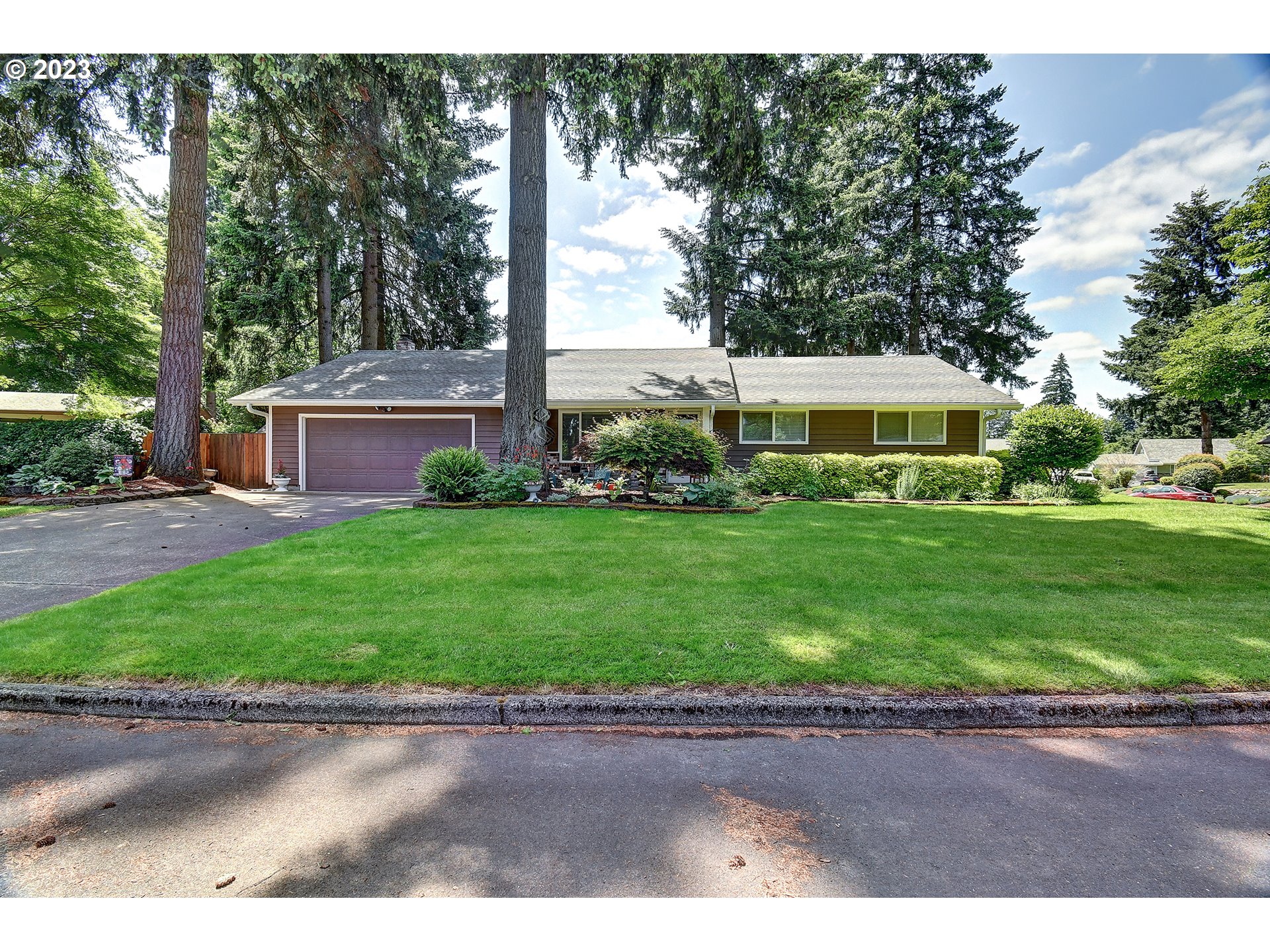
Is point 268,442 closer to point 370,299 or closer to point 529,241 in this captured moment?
point 370,299

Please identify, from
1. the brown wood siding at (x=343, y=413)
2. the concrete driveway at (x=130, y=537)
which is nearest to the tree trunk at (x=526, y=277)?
the concrete driveway at (x=130, y=537)

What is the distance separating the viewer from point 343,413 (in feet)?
47.0

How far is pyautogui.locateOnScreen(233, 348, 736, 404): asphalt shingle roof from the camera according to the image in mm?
14031

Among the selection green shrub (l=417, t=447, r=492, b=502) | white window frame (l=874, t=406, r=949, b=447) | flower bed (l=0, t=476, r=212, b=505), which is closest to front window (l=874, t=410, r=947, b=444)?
white window frame (l=874, t=406, r=949, b=447)

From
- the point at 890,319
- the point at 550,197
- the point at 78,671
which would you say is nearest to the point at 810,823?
the point at 78,671

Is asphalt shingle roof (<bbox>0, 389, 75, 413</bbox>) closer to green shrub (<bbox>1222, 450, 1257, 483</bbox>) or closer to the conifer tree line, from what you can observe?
the conifer tree line

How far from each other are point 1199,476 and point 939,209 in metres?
14.1

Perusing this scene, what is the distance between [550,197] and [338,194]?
5.24m

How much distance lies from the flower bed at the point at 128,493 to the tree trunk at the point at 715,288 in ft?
58.9

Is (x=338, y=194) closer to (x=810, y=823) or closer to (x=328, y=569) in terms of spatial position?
(x=328, y=569)

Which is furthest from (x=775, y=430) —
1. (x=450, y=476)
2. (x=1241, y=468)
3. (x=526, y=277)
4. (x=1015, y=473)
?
(x=1241, y=468)

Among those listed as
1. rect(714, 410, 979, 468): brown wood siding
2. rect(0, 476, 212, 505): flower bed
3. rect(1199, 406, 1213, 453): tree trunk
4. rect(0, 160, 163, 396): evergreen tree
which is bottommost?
rect(0, 476, 212, 505): flower bed

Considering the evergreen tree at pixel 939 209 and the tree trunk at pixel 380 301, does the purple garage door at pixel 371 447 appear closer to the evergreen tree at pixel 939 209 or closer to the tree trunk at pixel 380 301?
the tree trunk at pixel 380 301

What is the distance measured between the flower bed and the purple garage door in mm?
2605
